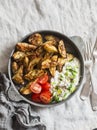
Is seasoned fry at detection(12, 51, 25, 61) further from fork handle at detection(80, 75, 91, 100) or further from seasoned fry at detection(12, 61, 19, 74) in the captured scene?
fork handle at detection(80, 75, 91, 100)

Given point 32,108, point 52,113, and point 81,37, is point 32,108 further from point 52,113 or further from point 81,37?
point 81,37

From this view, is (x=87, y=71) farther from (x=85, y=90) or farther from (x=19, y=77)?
(x=19, y=77)

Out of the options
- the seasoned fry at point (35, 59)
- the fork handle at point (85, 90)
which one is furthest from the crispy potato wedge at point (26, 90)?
the fork handle at point (85, 90)

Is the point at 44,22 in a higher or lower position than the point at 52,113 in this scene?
higher

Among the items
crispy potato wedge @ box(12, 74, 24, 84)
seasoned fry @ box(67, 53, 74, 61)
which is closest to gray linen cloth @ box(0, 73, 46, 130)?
crispy potato wedge @ box(12, 74, 24, 84)

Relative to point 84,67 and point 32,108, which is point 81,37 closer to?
point 84,67

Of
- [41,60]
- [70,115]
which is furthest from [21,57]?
[70,115]

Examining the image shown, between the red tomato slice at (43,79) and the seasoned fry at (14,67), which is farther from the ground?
the seasoned fry at (14,67)

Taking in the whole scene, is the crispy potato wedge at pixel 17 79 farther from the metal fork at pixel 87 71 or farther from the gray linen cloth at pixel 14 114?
the metal fork at pixel 87 71
